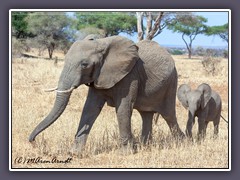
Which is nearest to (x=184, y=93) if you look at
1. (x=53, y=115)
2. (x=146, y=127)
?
(x=146, y=127)

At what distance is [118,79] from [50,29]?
33.9ft

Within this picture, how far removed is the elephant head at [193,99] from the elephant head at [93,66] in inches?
61.2

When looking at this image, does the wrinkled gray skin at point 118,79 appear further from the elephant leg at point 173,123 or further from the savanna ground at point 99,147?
the savanna ground at point 99,147

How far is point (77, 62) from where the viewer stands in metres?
5.16

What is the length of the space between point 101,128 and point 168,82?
151 centimetres

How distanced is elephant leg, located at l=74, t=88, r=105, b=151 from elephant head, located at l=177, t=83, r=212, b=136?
159cm

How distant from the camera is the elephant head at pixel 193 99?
677 centimetres

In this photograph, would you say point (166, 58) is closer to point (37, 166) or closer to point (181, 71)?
point (37, 166)

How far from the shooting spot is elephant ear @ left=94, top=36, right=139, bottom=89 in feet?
17.8

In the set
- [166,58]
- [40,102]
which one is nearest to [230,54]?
[166,58]

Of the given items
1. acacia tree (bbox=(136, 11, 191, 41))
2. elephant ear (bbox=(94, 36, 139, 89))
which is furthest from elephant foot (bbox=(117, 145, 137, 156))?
acacia tree (bbox=(136, 11, 191, 41))

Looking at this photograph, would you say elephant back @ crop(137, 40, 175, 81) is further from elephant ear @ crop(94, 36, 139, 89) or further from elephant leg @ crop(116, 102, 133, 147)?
elephant leg @ crop(116, 102, 133, 147)

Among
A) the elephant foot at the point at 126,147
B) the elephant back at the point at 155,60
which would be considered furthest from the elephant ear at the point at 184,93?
the elephant foot at the point at 126,147

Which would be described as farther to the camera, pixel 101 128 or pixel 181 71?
pixel 181 71
